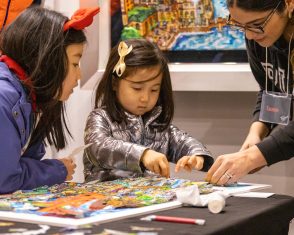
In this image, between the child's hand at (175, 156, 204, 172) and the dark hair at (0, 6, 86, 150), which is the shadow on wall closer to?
the child's hand at (175, 156, 204, 172)

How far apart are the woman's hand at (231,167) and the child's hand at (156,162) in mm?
191

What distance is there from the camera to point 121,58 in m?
1.92

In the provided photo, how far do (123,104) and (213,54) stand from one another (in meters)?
0.57

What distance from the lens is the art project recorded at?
3.26ft

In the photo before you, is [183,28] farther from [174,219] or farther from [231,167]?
[174,219]

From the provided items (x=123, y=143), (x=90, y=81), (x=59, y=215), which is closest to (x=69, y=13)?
(x=90, y=81)

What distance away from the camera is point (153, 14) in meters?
2.46

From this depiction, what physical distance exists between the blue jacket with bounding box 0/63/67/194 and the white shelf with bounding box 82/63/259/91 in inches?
35.3

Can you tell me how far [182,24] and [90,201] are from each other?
1417 mm

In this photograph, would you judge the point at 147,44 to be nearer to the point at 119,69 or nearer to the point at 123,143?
the point at 119,69

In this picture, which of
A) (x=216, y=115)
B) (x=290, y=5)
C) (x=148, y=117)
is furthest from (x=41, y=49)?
(x=216, y=115)

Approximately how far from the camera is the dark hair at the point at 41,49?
5.14 feet

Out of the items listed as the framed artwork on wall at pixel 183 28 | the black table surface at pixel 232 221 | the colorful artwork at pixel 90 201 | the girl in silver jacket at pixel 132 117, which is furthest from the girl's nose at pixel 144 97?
the black table surface at pixel 232 221

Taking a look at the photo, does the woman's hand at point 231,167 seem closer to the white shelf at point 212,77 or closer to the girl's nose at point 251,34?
the girl's nose at point 251,34
